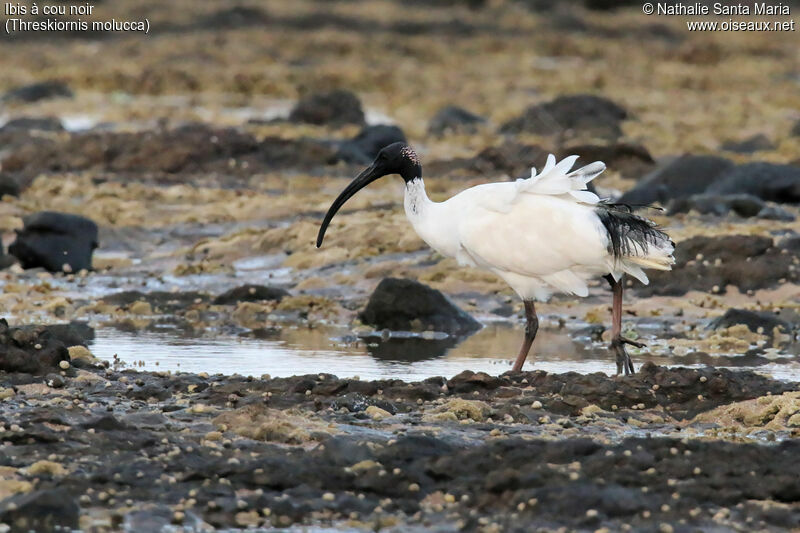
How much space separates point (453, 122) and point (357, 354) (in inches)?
714

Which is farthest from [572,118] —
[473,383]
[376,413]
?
[376,413]

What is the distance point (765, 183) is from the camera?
1898 cm

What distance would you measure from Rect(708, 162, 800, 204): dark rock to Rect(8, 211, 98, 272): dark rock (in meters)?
8.15

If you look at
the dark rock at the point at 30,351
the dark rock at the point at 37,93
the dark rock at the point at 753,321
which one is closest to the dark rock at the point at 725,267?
the dark rock at the point at 753,321

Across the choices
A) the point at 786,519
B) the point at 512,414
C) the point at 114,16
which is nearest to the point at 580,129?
the point at 512,414

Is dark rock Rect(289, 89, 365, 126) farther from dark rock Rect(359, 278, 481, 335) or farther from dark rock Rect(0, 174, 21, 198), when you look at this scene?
dark rock Rect(359, 278, 481, 335)

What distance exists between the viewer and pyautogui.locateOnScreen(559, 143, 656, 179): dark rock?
2231 centimetres

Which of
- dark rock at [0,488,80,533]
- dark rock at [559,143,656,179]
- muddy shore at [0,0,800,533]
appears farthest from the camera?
dark rock at [559,143,656,179]

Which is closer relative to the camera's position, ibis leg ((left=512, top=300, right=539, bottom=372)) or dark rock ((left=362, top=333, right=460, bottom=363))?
ibis leg ((left=512, top=300, right=539, bottom=372))

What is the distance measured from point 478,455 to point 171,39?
45876 millimetres

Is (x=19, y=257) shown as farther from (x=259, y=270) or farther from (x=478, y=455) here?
(x=478, y=455)

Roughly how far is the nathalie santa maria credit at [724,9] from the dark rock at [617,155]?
1388 inches

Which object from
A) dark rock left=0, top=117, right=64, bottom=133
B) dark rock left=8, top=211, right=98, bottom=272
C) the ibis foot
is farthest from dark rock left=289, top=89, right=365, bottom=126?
the ibis foot

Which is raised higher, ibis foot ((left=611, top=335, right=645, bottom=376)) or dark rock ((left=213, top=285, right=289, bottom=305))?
dark rock ((left=213, top=285, right=289, bottom=305))
